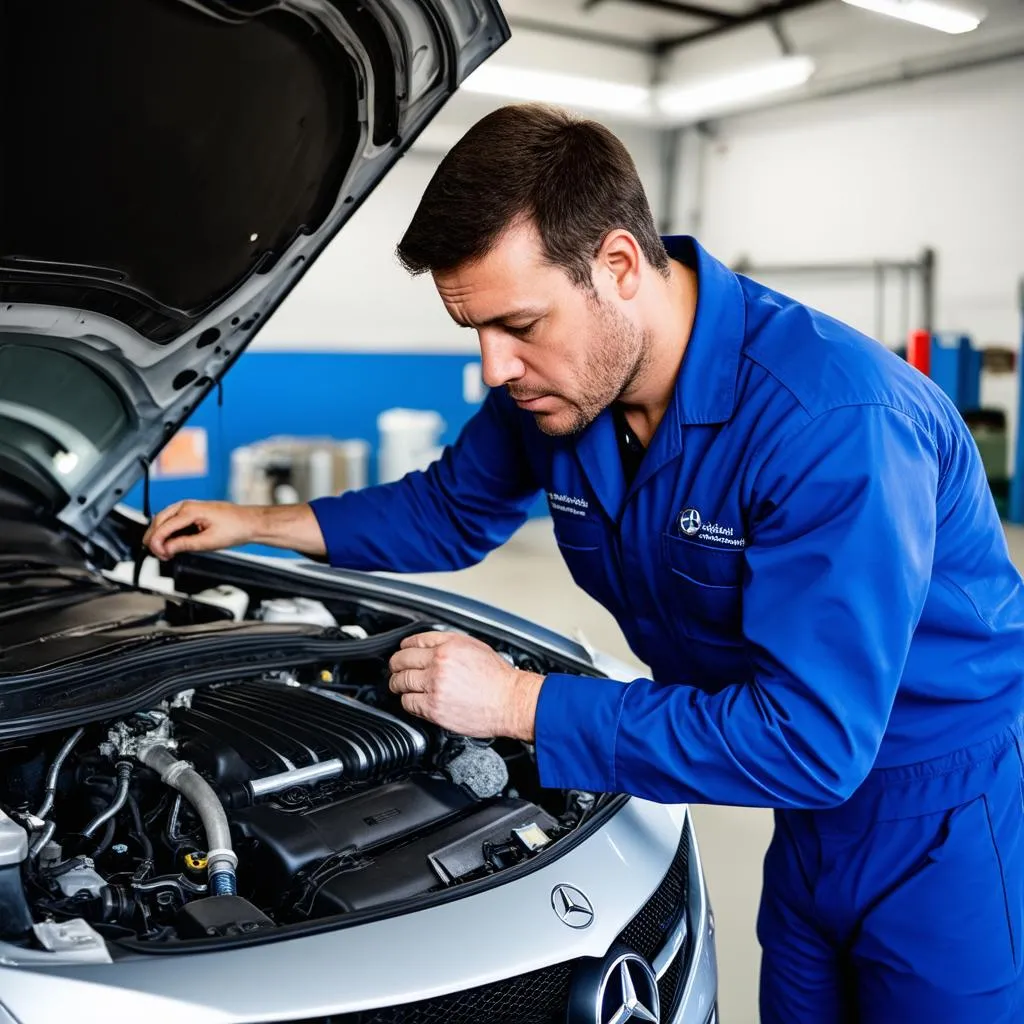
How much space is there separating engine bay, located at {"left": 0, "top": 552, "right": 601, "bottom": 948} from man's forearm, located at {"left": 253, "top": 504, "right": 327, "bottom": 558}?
31cm

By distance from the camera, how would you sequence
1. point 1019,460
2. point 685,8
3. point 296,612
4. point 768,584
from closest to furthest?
point 768,584 < point 296,612 < point 1019,460 < point 685,8

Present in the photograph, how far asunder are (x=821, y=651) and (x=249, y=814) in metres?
0.68

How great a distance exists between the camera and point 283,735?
55.6 inches

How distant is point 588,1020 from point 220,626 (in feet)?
2.98

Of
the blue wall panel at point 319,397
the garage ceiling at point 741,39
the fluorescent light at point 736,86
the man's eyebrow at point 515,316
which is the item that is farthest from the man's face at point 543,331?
the fluorescent light at point 736,86

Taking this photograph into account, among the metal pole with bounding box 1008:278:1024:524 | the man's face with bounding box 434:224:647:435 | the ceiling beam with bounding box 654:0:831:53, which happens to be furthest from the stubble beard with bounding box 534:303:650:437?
the ceiling beam with bounding box 654:0:831:53

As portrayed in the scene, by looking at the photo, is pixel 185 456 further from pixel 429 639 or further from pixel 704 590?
pixel 704 590

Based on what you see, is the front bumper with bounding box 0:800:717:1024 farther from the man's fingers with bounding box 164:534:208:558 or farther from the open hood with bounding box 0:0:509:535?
the open hood with bounding box 0:0:509:535

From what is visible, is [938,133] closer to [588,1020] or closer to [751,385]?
[751,385]

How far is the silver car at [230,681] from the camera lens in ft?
3.43

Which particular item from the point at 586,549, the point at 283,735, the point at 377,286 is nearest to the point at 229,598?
the point at 283,735

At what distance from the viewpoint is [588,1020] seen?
1102 millimetres

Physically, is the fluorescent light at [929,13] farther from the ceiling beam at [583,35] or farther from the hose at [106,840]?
the hose at [106,840]

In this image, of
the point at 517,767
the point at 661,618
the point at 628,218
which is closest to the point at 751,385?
the point at 628,218
